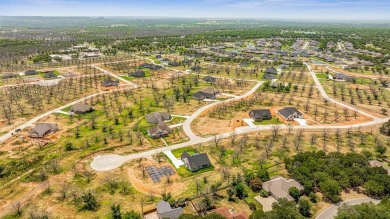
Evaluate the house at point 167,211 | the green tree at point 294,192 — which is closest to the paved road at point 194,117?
the house at point 167,211

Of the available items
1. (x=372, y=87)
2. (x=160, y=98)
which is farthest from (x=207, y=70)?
(x=372, y=87)

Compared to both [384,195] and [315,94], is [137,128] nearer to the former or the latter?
[384,195]

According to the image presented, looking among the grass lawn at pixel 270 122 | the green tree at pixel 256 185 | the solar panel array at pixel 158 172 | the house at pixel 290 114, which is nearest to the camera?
the green tree at pixel 256 185

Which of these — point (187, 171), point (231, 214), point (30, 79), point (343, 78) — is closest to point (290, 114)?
point (187, 171)

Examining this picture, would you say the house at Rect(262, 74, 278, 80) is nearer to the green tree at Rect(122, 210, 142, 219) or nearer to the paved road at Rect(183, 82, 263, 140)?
the paved road at Rect(183, 82, 263, 140)

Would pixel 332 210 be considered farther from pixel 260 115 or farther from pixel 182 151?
pixel 260 115

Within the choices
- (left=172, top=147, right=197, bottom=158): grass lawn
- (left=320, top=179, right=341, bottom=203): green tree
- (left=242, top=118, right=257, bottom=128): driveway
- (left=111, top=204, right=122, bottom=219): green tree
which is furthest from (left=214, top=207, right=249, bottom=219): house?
(left=242, top=118, right=257, bottom=128): driveway

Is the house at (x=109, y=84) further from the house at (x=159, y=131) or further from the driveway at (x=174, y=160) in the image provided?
the driveway at (x=174, y=160)
